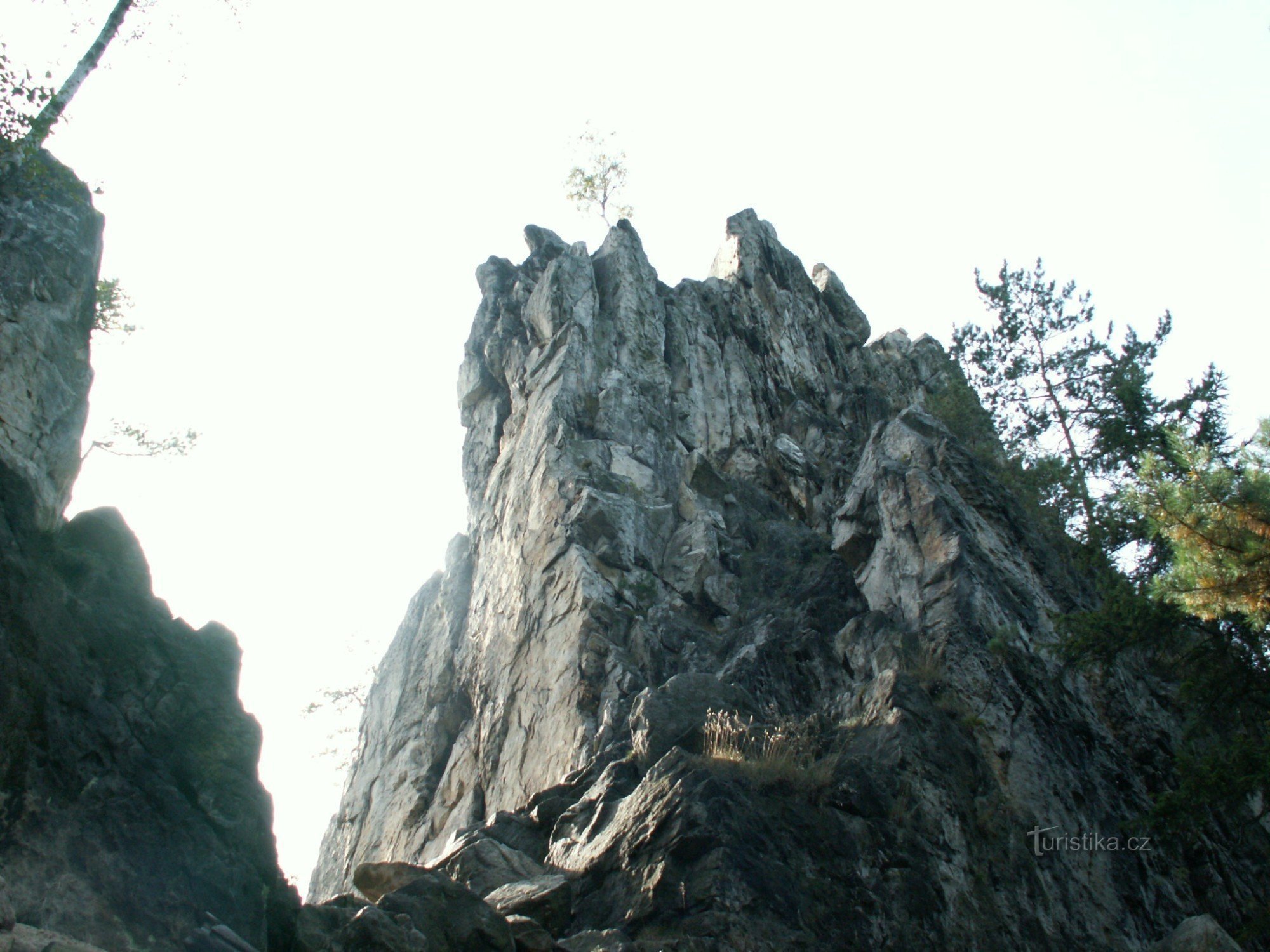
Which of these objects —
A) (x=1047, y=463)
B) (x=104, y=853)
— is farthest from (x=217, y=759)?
(x=1047, y=463)

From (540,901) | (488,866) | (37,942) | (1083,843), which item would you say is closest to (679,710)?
(488,866)

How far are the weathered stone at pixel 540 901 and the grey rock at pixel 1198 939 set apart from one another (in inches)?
270

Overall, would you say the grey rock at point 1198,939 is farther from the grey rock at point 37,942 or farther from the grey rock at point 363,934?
the grey rock at point 37,942

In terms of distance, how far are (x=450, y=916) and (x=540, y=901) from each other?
149cm

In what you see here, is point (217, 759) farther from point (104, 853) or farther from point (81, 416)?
point (81, 416)

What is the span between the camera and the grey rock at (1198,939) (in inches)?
381

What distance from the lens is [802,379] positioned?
1190 inches

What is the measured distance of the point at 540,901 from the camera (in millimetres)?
9656

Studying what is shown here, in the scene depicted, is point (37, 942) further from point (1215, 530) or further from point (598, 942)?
point (1215, 530)

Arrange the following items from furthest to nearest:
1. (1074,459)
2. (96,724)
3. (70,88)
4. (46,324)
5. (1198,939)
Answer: (1074,459)
(70,88)
(46,324)
(1198,939)
(96,724)

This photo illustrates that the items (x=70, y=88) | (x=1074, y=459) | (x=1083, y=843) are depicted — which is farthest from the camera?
(x=1074, y=459)

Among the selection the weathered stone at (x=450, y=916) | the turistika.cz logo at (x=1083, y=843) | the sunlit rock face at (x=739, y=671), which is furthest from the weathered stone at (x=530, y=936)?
the turistika.cz logo at (x=1083, y=843)

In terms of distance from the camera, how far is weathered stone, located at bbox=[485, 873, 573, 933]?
958 centimetres

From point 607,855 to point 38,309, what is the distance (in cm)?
1068
